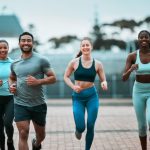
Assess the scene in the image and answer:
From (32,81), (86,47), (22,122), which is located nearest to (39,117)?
(22,122)

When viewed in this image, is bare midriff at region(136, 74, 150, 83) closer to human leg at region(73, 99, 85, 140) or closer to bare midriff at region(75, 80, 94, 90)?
bare midriff at region(75, 80, 94, 90)

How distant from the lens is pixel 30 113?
7016 mm

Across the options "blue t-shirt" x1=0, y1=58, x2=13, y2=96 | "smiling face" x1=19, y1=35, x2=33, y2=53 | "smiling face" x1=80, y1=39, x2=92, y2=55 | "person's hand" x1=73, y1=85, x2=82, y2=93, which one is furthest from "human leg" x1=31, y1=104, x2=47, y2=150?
"smiling face" x1=80, y1=39, x2=92, y2=55

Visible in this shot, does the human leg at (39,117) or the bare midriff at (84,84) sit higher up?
the bare midriff at (84,84)

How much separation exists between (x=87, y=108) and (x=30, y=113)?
1.06 meters

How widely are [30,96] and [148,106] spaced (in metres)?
1.80

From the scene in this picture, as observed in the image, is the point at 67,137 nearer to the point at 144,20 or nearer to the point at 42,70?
the point at 42,70

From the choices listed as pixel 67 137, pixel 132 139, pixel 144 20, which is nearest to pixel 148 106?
pixel 132 139

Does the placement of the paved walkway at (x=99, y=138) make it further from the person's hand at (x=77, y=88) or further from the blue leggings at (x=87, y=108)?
the person's hand at (x=77, y=88)

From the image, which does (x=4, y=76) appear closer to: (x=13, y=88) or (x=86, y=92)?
(x=13, y=88)

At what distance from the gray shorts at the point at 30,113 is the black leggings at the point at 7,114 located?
846mm

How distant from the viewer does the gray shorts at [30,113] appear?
6922 millimetres

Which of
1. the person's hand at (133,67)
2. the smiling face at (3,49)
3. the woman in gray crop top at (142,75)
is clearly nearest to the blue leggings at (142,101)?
the woman in gray crop top at (142,75)

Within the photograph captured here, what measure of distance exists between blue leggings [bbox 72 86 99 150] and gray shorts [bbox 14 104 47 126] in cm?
70
